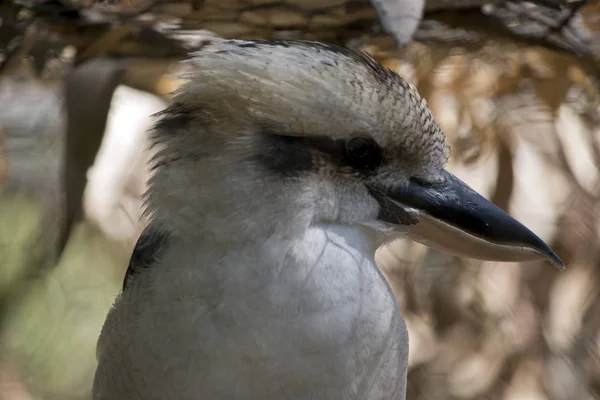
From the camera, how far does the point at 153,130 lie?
3.29 feet

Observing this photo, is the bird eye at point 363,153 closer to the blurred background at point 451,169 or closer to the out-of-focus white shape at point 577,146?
the blurred background at point 451,169

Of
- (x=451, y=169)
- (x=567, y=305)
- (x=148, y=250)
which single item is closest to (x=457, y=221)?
(x=148, y=250)

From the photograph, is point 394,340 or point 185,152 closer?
point 185,152

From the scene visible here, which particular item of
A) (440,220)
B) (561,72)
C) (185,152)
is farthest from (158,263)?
(561,72)

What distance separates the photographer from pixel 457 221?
3.43ft

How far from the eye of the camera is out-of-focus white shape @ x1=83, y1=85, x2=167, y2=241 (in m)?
1.91

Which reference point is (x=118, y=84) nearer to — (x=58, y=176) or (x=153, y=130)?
(x=58, y=176)

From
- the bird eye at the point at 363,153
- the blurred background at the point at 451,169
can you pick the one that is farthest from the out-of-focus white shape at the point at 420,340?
the bird eye at the point at 363,153

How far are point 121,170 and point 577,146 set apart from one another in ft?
3.89

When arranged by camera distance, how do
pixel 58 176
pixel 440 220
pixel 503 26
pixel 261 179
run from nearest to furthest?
pixel 261 179
pixel 440 220
pixel 503 26
pixel 58 176

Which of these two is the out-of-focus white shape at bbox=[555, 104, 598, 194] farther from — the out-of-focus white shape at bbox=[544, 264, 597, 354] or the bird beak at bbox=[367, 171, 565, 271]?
the bird beak at bbox=[367, 171, 565, 271]

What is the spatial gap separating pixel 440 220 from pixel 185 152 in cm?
36

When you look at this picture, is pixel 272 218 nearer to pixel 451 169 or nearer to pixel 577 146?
pixel 451 169

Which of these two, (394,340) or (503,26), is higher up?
(503,26)
